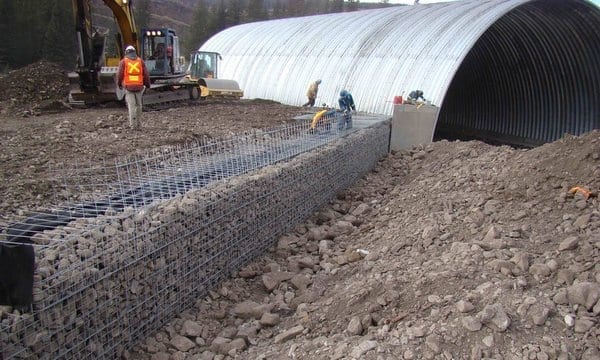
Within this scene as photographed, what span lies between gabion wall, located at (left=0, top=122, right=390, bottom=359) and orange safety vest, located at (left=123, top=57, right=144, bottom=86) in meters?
4.96

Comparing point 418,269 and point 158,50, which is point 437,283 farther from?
point 158,50

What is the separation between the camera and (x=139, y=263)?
13.1 ft

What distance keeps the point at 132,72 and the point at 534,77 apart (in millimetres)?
15462

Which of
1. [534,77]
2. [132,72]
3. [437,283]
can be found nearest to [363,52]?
[534,77]

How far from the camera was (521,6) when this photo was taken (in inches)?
632

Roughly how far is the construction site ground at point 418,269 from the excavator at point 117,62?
15.0ft

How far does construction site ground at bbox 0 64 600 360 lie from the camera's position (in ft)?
12.1

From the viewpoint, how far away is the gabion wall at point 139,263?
3223 millimetres

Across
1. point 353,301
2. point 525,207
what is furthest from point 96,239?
point 525,207

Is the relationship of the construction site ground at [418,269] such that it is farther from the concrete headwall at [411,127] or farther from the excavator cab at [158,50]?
the excavator cab at [158,50]

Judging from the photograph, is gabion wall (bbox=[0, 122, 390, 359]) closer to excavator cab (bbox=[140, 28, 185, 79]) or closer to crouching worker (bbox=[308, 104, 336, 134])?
crouching worker (bbox=[308, 104, 336, 134])

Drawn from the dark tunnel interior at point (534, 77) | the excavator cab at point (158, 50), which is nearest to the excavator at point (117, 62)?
the excavator cab at point (158, 50)

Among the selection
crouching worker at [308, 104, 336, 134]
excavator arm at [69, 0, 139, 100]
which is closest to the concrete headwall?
crouching worker at [308, 104, 336, 134]

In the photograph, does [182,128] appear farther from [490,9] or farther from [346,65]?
[490,9]
